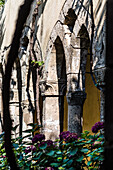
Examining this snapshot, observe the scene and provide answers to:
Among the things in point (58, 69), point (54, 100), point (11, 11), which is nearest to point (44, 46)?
point (58, 69)

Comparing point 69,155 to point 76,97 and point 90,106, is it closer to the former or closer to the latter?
point 76,97

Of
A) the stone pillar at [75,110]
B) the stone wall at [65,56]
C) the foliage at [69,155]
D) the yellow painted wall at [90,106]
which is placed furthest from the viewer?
the yellow painted wall at [90,106]

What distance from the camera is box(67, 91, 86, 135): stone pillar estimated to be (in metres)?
5.70

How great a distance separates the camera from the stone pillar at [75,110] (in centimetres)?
570

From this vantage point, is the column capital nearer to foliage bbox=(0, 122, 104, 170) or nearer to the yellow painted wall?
the yellow painted wall

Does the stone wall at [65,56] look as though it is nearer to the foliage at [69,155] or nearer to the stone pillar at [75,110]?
the stone pillar at [75,110]

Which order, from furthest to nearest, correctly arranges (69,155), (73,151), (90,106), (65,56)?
(90,106)
(65,56)
(69,155)
(73,151)

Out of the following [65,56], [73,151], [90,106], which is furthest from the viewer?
[90,106]

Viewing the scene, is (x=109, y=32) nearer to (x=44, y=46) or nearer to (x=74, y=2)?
(x=74, y=2)

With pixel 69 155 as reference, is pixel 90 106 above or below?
above

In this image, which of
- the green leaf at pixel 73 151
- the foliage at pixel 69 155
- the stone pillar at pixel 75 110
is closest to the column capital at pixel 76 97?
the stone pillar at pixel 75 110

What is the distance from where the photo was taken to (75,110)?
5.81 meters

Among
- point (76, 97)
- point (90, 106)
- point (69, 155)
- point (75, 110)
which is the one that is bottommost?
Result: point (69, 155)

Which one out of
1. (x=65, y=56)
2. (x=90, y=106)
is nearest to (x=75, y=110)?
(x=65, y=56)
